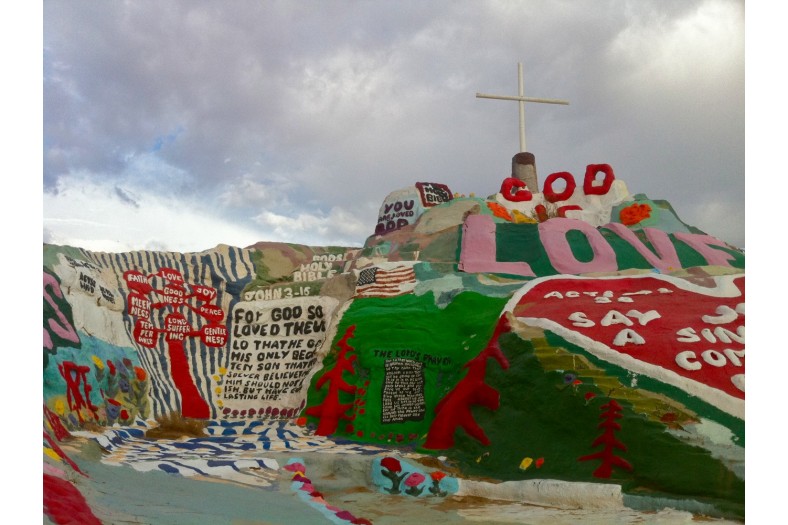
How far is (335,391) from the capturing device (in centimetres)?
1046

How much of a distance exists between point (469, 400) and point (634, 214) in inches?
361

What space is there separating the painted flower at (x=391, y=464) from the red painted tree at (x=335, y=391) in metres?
2.16

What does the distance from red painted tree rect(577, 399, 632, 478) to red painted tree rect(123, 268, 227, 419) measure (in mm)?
6931

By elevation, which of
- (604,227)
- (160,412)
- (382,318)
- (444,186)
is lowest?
(160,412)

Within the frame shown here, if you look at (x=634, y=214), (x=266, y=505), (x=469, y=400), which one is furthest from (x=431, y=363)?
(x=634, y=214)

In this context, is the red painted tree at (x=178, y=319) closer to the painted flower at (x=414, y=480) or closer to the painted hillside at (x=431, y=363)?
the painted hillside at (x=431, y=363)

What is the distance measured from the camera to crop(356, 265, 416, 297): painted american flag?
37.7ft

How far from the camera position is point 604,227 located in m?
14.9

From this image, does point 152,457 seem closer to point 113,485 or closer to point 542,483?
point 113,485

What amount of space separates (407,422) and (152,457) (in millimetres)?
3210

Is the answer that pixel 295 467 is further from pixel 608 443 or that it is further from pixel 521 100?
pixel 521 100

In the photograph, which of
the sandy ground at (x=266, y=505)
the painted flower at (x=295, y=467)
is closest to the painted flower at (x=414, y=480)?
the sandy ground at (x=266, y=505)

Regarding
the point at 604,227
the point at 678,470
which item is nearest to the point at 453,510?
the point at 678,470

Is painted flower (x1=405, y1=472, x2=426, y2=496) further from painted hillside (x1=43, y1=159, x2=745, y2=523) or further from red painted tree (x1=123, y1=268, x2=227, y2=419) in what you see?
red painted tree (x1=123, y1=268, x2=227, y2=419)
